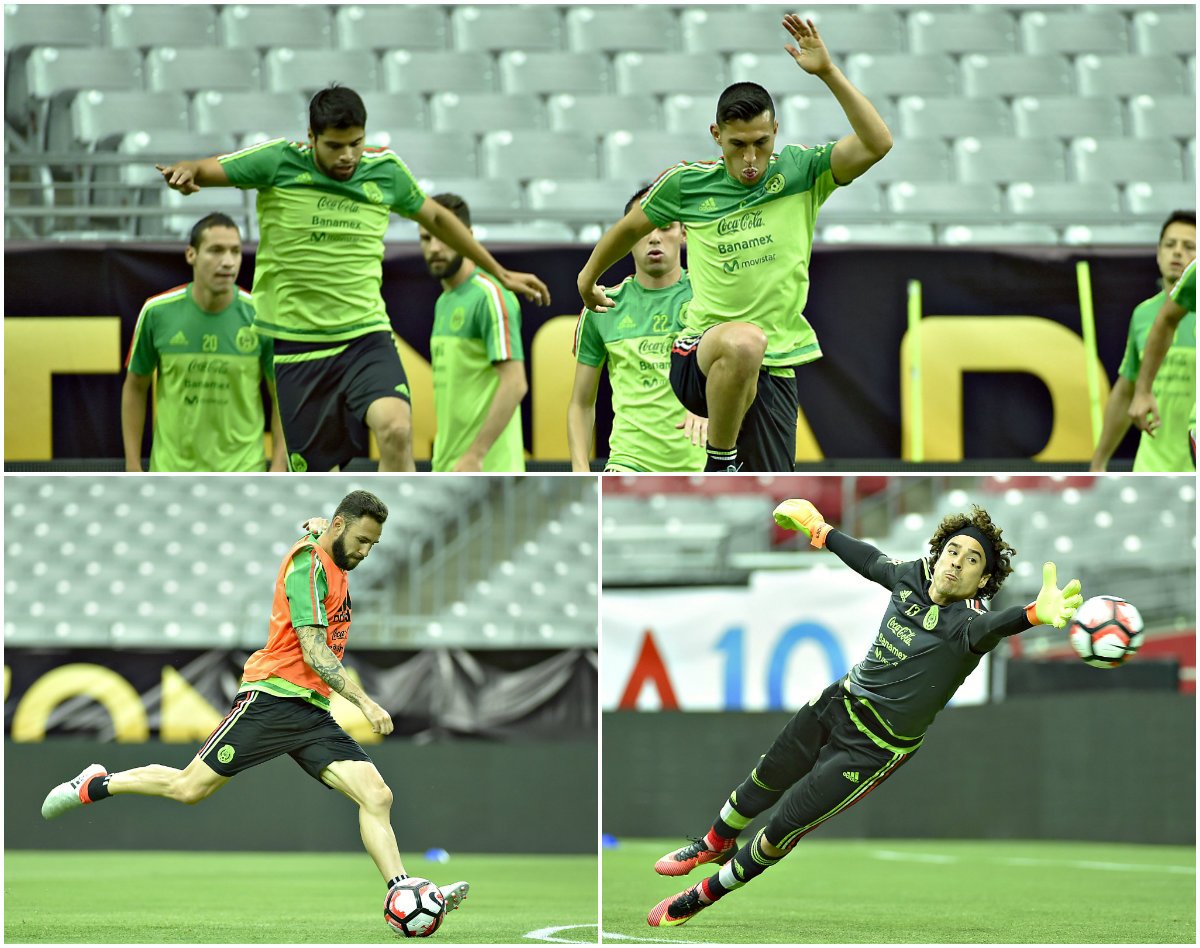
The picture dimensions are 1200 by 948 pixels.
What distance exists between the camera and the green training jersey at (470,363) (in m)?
7.23

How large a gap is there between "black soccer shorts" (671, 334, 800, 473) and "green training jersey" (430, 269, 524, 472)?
162 centimetres

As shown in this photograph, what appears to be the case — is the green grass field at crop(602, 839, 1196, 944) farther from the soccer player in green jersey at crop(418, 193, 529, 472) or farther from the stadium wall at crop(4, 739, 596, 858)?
the soccer player in green jersey at crop(418, 193, 529, 472)

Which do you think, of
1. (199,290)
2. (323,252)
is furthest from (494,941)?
(199,290)

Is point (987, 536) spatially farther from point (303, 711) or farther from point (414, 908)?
point (303, 711)

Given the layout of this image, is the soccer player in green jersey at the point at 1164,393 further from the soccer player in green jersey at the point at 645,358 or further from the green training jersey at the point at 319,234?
the green training jersey at the point at 319,234

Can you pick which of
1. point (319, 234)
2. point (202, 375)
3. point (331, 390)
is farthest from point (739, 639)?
point (202, 375)

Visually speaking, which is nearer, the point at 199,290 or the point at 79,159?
the point at 199,290

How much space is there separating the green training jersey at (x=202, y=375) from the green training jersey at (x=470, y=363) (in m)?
0.83

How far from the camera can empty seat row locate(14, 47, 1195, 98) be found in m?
11.6

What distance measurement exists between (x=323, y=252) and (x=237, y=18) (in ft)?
21.9

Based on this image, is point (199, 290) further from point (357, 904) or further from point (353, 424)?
point (357, 904)

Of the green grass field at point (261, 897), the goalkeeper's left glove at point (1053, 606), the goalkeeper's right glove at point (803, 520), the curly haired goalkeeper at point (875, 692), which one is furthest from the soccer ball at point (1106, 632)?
the green grass field at point (261, 897)

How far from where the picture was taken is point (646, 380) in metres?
6.62

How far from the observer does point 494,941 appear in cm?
510
